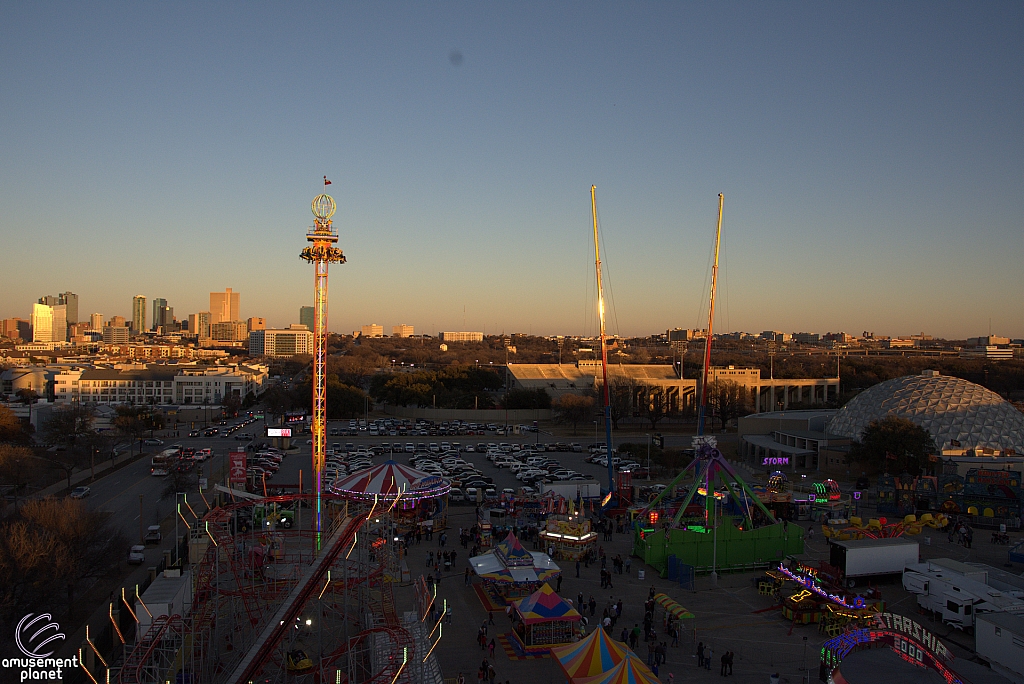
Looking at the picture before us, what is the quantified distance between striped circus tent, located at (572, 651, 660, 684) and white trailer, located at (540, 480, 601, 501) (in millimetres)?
17255

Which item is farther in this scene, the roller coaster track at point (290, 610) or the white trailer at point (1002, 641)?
the white trailer at point (1002, 641)

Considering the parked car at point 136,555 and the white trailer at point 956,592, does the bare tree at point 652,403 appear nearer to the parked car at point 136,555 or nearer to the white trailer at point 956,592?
the white trailer at point 956,592

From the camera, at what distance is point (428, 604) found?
16.5 m

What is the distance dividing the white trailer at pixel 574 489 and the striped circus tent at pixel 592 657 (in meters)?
16.3

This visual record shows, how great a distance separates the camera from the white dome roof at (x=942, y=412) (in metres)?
39.9

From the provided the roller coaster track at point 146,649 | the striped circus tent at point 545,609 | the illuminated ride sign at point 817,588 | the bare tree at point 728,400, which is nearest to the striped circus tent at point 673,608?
the striped circus tent at point 545,609

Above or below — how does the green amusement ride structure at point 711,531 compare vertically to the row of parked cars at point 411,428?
above

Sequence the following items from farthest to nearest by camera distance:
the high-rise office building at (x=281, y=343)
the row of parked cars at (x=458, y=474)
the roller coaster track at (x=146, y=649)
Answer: the high-rise office building at (x=281, y=343) → the row of parked cars at (x=458, y=474) → the roller coaster track at (x=146, y=649)

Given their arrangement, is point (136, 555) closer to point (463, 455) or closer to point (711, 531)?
point (711, 531)

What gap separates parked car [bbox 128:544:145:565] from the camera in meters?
22.7

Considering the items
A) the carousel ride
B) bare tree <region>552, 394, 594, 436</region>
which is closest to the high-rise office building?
bare tree <region>552, 394, 594, 436</region>

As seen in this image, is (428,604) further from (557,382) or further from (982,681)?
(557,382)

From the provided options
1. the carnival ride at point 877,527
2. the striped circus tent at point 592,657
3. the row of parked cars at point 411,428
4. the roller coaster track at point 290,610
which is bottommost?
the row of parked cars at point 411,428

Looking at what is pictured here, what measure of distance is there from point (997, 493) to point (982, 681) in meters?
20.8
